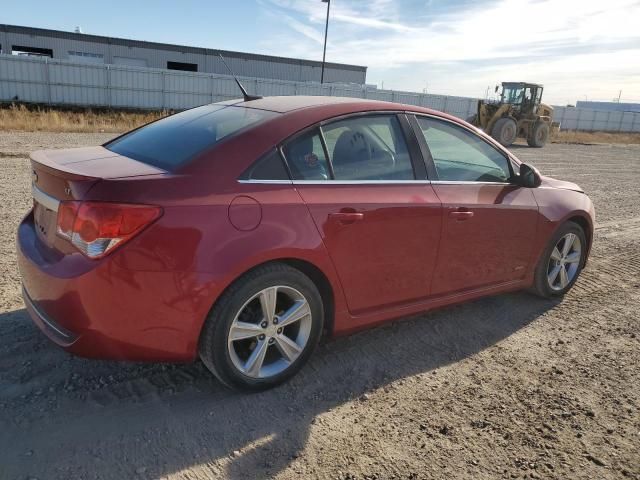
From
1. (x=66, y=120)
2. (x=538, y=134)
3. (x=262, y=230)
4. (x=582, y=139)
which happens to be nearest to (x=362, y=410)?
(x=262, y=230)

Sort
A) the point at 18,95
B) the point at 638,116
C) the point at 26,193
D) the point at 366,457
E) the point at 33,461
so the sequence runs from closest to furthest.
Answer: the point at 33,461, the point at 366,457, the point at 26,193, the point at 18,95, the point at 638,116

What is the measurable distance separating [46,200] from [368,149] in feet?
6.22

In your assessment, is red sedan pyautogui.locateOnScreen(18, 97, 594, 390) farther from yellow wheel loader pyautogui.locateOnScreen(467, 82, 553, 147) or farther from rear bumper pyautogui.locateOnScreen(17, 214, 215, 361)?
yellow wheel loader pyautogui.locateOnScreen(467, 82, 553, 147)

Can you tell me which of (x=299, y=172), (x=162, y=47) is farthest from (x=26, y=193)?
(x=162, y=47)

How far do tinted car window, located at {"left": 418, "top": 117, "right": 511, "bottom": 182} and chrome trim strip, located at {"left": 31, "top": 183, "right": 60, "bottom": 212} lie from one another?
7.63 ft

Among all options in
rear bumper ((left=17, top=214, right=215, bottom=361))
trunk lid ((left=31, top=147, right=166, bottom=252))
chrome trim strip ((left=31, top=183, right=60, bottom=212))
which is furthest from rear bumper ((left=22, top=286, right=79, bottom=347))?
chrome trim strip ((left=31, top=183, right=60, bottom=212))

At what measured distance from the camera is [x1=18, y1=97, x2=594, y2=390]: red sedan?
2.51 m

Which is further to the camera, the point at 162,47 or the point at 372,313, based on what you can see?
the point at 162,47

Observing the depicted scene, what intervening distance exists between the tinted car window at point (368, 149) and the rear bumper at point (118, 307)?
117 centimetres

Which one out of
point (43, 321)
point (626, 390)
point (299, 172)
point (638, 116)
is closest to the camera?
point (43, 321)

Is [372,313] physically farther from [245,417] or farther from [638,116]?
[638,116]

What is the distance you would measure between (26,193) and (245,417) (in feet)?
19.5

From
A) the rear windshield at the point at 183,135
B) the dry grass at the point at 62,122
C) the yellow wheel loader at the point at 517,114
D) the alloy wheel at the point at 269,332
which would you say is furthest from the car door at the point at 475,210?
the yellow wheel loader at the point at 517,114

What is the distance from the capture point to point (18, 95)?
2480cm
